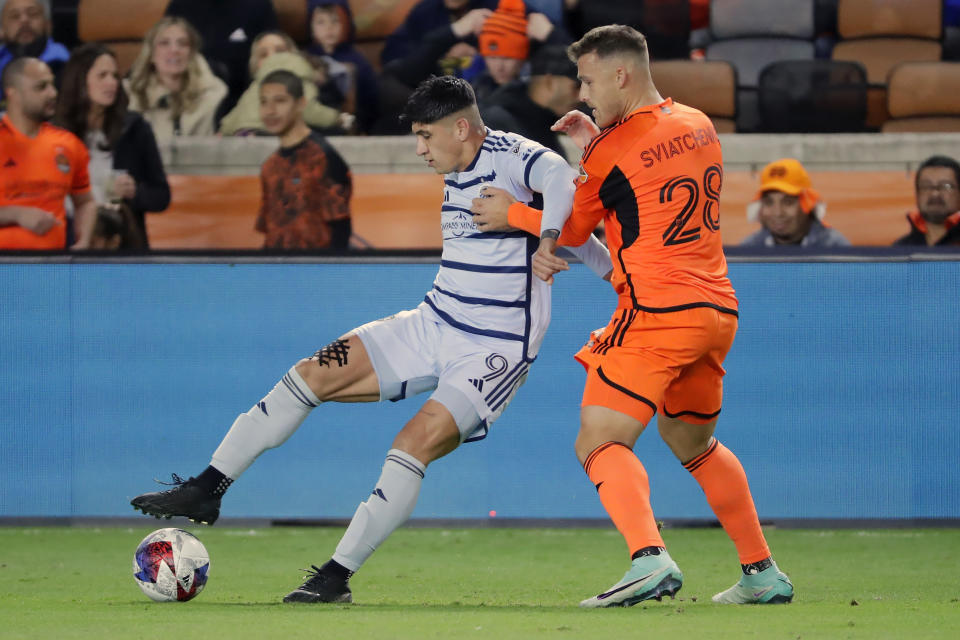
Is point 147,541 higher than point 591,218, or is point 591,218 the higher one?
point 591,218

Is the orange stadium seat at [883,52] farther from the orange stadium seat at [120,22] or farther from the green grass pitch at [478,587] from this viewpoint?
the orange stadium seat at [120,22]

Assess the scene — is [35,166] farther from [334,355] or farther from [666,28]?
[666,28]

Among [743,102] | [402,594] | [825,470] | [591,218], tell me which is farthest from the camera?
[743,102]

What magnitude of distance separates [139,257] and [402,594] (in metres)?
2.89

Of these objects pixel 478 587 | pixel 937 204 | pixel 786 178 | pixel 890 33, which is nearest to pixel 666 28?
pixel 890 33

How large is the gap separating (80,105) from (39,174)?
2.35 ft

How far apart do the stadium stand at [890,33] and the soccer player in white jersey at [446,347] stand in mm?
5981

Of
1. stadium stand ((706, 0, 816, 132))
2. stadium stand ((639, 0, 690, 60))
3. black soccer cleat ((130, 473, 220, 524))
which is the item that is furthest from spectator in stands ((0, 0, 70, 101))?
black soccer cleat ((130, 473, 220, 524))

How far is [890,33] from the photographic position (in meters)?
10.5

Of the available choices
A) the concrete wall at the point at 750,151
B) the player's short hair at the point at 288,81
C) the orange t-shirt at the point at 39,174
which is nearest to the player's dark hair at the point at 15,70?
the orange t-shirt at the point at 39,174

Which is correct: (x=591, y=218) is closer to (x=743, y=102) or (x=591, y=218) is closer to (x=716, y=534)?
(x=716, y=534)

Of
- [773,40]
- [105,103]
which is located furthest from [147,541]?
[773,40]

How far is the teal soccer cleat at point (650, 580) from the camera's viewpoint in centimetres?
438

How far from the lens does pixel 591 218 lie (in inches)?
189
